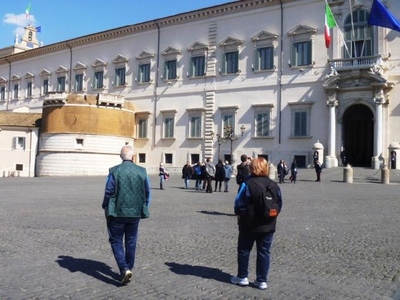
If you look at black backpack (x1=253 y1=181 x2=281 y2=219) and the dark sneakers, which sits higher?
black backpack (x1=253 y1=181 x2=281 y2=219)

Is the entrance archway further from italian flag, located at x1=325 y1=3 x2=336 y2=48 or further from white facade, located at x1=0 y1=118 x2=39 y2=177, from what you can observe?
white facade, located at x1=0 y1=118 x2=39 y2=177

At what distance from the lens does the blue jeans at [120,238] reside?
6.05m

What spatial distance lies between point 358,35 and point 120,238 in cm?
3032

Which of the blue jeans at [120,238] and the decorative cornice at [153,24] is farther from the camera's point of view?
the decorative cornice at [153,24]

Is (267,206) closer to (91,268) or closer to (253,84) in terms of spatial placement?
(91,268)

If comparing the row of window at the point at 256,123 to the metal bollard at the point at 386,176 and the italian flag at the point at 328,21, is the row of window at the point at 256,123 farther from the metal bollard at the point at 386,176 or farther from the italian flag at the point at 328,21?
the metal bollard at the point at 386,176

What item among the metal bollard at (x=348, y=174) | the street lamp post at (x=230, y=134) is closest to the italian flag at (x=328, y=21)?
the street lamp post at (x=230, y=134)

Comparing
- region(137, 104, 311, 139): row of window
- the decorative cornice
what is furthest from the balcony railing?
the decorative cornice

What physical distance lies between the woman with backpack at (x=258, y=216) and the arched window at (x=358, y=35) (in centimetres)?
2907

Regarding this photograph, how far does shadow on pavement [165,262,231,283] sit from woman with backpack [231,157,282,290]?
408 millimetres

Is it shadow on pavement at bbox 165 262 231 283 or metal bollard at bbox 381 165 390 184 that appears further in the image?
metal bollard at bbox 381 165 390 184

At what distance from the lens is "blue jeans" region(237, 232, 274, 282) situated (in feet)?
19.0

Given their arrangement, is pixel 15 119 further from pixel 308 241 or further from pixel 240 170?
pixel 308 241

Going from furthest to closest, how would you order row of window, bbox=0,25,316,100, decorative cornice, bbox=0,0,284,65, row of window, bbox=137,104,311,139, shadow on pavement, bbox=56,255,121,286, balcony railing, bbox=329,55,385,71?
decorative cornice, bbox=0,0,284,65 < row of window, bbox=0,25,316,100 < row of window, bbox=137,104,311,139 < balcony railing, bbox=329,55,385,71 < shadow on pavement, bbox=56,255,121,286
